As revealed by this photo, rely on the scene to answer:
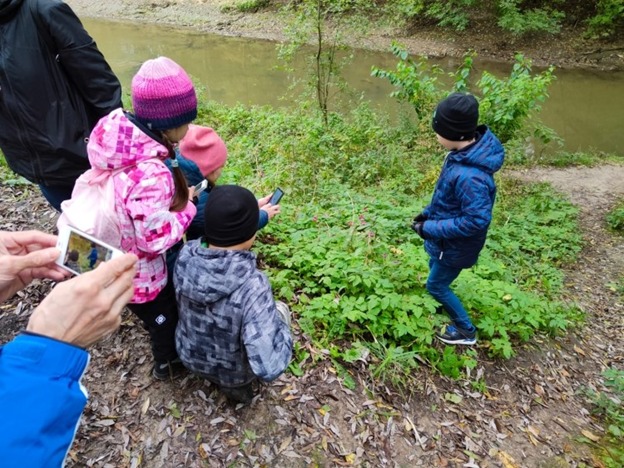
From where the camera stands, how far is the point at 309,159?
716 cm

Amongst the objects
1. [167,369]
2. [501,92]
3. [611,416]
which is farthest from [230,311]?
[501,92]

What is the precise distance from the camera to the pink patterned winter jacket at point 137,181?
82.0 inches

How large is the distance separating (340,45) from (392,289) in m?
7.22

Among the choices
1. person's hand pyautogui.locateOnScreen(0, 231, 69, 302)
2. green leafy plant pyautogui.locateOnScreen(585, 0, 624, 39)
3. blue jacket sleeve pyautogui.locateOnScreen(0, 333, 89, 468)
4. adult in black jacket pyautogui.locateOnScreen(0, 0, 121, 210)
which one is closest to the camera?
blue jacket sleeve pyautogui.locateOnScreen(0, 333, 89, 468)

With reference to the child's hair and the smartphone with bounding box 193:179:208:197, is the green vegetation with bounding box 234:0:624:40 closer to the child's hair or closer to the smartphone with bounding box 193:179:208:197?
the smartphone with bounding box 193:179:208:197

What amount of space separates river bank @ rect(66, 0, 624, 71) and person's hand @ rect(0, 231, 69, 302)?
9.77 metres

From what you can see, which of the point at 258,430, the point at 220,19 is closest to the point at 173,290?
the point at 258,430

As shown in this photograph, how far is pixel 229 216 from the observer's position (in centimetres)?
217

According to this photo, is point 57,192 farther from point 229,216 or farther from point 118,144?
point 229,216

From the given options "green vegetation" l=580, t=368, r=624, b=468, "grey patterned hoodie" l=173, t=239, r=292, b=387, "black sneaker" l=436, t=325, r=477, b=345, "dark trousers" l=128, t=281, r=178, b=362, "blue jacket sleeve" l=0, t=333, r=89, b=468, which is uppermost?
"blue jacket sleeve" l=0, t=333, r=89, b=468

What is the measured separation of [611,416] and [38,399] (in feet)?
13.7

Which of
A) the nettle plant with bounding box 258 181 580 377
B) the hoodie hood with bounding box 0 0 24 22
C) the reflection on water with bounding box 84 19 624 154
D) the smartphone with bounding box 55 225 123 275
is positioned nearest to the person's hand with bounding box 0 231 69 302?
the smartphone with bounding box 55 225 123 275

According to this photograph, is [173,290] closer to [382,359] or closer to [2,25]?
[382,359]

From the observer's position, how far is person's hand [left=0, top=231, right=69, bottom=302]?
1.49 m
